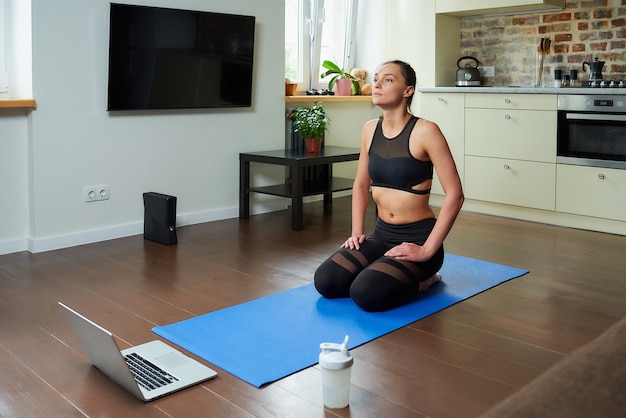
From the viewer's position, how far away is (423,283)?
3.40m

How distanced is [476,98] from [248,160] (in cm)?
178

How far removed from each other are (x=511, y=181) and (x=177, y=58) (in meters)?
2.55

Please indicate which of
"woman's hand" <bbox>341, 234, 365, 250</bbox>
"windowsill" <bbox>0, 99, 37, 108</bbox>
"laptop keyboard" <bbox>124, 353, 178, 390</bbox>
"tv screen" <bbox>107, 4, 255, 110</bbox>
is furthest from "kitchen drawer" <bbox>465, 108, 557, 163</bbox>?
"laptop keyboard" <bbox>124, 353, 178, 390</bbox>

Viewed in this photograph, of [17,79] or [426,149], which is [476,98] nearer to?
[426,149]

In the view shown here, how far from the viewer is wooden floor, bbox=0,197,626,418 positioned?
7.45 feet

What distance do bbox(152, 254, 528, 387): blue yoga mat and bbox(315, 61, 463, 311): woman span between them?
0.09 m

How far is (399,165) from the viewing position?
3.29 metres

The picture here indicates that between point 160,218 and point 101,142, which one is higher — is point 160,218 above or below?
below

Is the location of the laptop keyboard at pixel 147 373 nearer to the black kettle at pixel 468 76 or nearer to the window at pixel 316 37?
the black kettle at pixel 468 76

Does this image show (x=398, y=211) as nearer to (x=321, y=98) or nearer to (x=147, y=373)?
(x=147, y=373)

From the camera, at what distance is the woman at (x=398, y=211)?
314 centimetres

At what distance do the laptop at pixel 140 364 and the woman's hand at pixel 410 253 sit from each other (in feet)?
3.47

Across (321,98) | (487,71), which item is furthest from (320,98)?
(487,71)

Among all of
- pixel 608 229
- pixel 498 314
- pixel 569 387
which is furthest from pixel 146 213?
pixel 569 387
